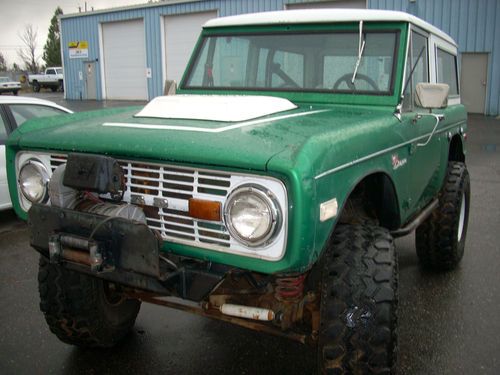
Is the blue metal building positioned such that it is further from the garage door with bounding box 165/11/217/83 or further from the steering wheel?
the steering wheel

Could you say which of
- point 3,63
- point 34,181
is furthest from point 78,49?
point 3,63

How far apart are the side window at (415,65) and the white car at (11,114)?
13.3ft

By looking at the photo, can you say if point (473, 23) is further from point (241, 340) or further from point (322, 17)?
point (241, 340)

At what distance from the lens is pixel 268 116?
2.73m

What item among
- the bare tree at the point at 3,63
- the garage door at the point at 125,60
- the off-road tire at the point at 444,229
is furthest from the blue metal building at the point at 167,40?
the bare tree at the point at 3,63

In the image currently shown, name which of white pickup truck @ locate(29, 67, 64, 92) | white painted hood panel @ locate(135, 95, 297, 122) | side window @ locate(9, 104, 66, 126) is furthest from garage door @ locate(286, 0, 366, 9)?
white pickup truck @ locate(29, 67, 64, 92)

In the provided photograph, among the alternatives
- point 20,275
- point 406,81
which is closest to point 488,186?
point 406,81

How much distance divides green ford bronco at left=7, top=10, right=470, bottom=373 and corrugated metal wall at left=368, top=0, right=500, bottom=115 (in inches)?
648

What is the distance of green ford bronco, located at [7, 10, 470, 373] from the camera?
204 cm

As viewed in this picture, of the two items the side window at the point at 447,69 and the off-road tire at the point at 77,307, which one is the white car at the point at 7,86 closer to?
the side window at the point at 447,69

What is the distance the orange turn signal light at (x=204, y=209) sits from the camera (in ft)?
6.82

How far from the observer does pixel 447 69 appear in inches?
193

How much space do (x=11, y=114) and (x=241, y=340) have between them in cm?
418

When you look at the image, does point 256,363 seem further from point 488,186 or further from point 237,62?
point 488,186
